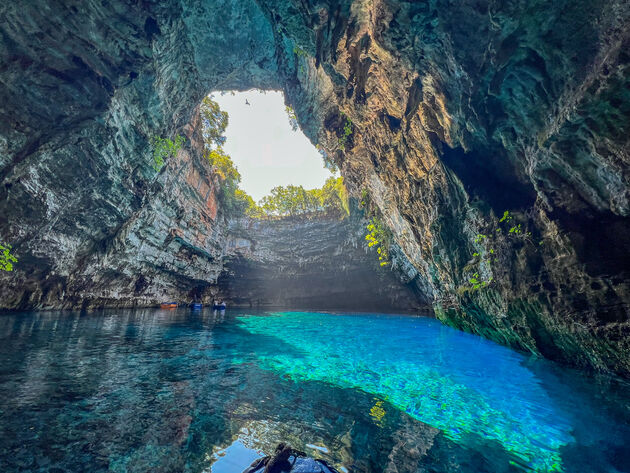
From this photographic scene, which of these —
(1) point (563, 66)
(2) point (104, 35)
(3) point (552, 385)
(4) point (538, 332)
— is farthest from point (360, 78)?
Answer: (3) point (552, 385)

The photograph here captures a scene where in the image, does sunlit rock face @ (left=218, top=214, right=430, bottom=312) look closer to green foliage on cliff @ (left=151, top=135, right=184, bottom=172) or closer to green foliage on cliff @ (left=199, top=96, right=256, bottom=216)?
green foliage on cliff @ (left=199, top=96, right=256, bottom=216)

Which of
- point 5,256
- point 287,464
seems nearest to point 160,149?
point 5,256

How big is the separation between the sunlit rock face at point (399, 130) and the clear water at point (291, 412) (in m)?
2.34

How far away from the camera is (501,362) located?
23.5ft

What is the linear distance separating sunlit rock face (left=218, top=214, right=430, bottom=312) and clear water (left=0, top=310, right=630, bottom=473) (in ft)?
65.3

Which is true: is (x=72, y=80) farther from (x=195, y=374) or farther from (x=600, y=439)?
(x=600, y=439)

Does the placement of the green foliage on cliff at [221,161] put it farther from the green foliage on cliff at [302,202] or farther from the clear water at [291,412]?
the clear water at [291,412]

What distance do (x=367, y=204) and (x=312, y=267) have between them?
1437cm

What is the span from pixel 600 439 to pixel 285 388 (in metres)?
4.50

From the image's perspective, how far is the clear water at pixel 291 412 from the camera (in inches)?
106

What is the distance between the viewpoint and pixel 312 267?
29.6 m

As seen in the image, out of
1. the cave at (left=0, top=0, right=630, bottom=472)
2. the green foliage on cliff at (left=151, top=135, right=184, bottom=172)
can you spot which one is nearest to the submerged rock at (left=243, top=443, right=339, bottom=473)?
the cave at (left=0, top=0, right=630, bottom=472)

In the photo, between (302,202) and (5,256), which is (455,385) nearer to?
(5,256)

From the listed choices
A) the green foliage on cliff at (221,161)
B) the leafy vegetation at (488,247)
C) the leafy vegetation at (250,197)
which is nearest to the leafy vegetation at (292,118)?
the leafy vegetation at (250,197)
